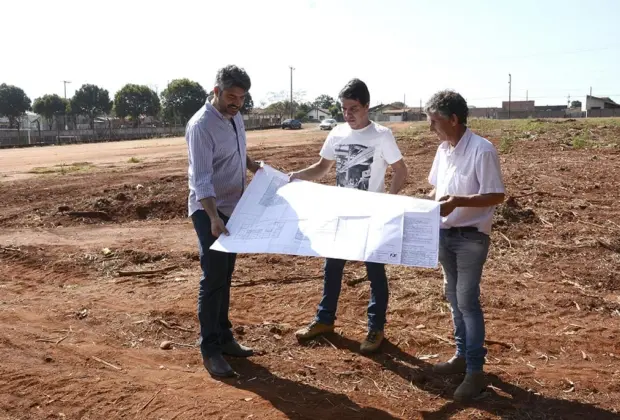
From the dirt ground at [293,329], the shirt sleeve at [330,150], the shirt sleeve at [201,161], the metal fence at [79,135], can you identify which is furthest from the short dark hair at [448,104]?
the metal fence at [79,135]

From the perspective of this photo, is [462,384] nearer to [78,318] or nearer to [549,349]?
[549,349]

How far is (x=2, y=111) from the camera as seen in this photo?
2557 inches

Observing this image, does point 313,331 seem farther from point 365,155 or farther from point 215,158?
point 215,158

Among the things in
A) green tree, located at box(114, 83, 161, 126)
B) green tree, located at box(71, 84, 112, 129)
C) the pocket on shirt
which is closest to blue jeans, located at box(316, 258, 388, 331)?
the pocket on shirt

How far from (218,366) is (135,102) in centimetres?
6787

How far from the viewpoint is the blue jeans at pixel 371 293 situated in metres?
4.34

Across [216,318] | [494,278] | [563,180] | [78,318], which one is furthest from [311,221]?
[563,180]

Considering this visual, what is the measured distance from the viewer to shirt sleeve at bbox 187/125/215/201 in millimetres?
3828

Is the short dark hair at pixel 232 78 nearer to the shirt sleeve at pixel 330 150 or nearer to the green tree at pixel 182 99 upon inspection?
the shirt sleeve at pixel 330 150

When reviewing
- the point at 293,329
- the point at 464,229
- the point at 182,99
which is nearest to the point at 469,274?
the point at 464,229

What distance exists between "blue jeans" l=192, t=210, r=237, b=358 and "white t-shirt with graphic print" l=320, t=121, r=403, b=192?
3.05ft

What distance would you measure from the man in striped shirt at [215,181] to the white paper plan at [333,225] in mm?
200

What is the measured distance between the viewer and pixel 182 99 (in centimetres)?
6625

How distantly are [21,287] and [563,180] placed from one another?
9579mm
